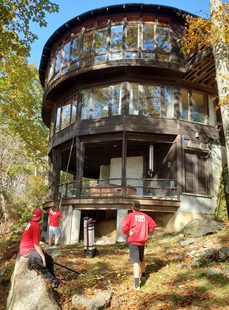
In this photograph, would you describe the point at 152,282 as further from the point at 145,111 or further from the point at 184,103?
the point at 184,103

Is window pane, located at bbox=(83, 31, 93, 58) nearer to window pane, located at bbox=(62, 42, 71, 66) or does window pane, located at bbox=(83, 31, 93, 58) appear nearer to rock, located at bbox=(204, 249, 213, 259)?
window pane, located at bbox=(62, 42, 71, 66)

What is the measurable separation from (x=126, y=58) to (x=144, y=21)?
2.64 meters

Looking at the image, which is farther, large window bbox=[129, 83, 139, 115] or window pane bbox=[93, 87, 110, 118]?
window pane bbox=[93, 87, 110, 118]

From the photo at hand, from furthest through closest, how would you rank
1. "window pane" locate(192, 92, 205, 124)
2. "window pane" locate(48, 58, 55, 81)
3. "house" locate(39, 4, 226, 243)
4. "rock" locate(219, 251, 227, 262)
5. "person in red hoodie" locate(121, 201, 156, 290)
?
"window pane" locate(48, 58, 55, 81) → "window pane" locate(192, 92, 205, 124) → "house" locate(39, 4, 226, 243) → "rock" locate(219, 251, 227, 262) → "person in red hoodie" locate(121, 201, 156, 290)

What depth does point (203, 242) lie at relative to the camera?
9102 mm

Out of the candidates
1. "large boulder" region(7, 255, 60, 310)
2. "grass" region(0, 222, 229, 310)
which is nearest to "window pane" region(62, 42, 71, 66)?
→ "grass" region(0, 222, 229, 310)

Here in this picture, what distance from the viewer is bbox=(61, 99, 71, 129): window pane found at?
1668cm

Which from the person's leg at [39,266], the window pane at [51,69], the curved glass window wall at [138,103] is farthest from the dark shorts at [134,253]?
the window pane at [51,69]

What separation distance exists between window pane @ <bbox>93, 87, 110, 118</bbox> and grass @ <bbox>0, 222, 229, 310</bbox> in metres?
8.15

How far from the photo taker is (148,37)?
1535 cm

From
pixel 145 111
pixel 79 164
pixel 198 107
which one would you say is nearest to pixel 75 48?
pixel 145 111

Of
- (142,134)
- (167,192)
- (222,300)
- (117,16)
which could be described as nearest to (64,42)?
(117,16)

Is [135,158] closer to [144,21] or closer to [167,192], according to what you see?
[167,192]

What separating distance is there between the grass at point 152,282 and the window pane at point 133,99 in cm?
779
